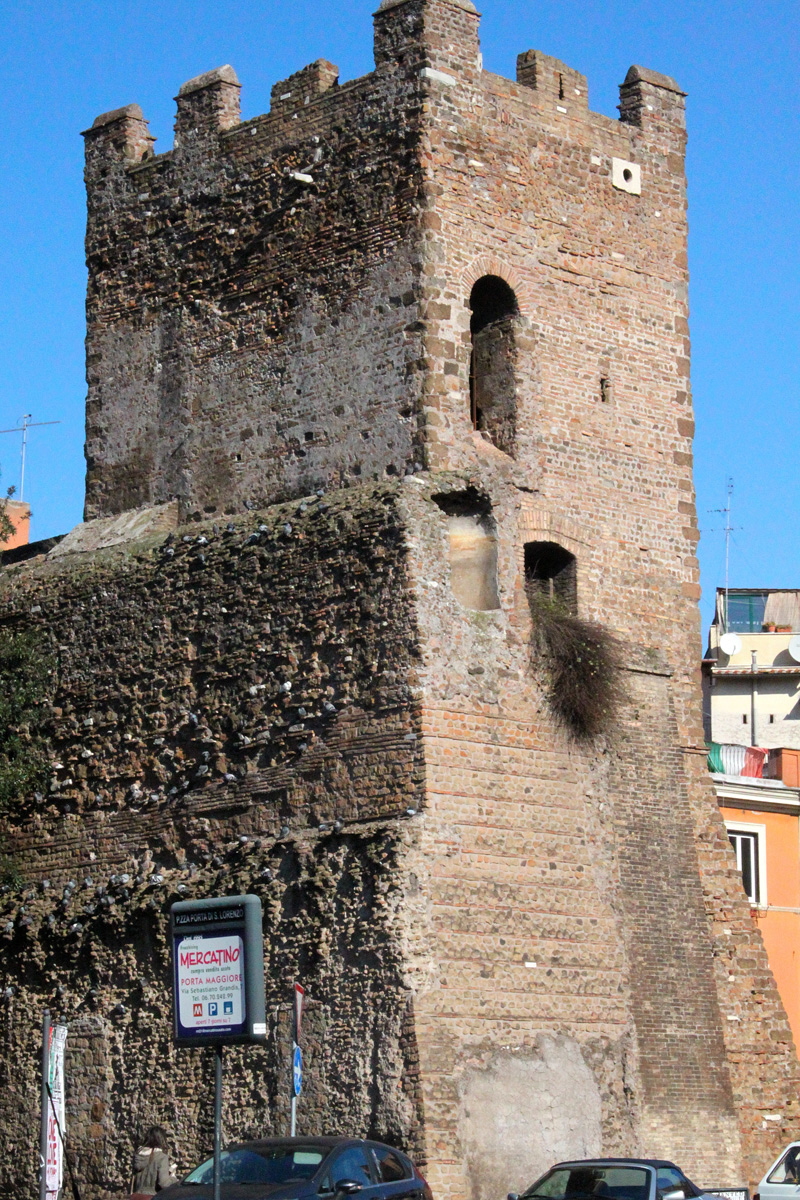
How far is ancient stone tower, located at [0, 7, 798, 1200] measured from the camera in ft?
69.1

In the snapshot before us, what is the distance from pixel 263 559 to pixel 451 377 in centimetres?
278

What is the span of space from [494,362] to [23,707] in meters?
6.79

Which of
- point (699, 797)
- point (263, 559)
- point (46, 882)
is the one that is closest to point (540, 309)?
point (263, 559)

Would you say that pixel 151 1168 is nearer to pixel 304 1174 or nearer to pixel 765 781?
pixel 304 1174

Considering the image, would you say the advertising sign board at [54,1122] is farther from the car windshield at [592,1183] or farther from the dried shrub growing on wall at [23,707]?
the dried shrub growing on wall at [23,707]

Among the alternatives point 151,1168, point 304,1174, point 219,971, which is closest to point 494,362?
point 151,1168

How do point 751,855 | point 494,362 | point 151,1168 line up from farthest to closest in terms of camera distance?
point 751,855 → point 494,362 → point 151,1168

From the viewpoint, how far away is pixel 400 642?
21484 mm

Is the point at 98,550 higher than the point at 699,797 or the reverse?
higher

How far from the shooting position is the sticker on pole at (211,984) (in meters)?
13.1

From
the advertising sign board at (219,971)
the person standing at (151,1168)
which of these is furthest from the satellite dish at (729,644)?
the advertising sign board at (219,971)

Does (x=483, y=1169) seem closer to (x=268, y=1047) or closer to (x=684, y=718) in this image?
(x=268, y=1047)

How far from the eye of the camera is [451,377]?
2292cm

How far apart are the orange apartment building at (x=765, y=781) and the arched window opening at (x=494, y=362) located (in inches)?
354
